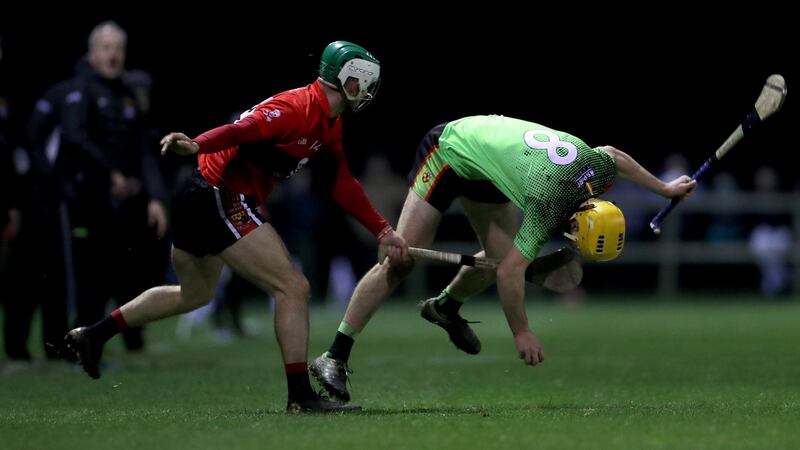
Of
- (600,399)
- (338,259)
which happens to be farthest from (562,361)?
(338,259)

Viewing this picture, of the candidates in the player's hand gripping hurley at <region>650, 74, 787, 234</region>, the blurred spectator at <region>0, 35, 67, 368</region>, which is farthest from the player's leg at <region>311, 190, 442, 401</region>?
the blurred spectator at <region>0, 35, 67, 368</region>

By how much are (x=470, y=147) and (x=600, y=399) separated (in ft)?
5.47

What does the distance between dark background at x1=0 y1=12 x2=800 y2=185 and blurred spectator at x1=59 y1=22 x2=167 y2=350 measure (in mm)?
11329

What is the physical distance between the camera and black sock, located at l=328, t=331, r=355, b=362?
27.2ft

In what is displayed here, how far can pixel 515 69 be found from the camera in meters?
24.3

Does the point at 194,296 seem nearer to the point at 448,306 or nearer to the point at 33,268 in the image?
the point at 448,306

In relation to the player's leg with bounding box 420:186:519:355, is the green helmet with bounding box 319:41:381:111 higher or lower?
higher

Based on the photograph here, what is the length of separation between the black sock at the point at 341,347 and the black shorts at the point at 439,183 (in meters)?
0.98

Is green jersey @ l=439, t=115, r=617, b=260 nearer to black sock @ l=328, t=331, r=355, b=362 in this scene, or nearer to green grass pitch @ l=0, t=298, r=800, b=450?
green grass pitch @ l=0, t=298, r=800, b=450

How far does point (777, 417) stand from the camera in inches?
285

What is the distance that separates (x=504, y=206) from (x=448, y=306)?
0.73m

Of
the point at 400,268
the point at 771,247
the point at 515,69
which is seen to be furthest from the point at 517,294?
the point at 515,69

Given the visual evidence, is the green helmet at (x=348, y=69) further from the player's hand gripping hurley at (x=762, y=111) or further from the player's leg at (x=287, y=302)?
the player's hand gripping hurley at (x=762, y=111)

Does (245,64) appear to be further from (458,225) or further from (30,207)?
(30,207)
